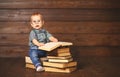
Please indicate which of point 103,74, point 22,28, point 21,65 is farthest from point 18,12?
point 103,74

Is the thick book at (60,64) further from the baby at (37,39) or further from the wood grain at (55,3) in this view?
the wood grain at (55,3)

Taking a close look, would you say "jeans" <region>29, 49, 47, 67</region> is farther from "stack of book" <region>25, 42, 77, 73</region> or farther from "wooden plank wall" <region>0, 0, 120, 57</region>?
"wooden plank wall" <region>0, 0, 120, 57</region>

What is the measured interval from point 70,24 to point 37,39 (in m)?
0.73

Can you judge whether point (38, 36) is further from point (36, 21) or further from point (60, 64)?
point (60, 64)

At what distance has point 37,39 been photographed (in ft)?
9.02

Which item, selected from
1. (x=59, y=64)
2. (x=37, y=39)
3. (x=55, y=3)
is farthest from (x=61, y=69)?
(x=55, y=3)

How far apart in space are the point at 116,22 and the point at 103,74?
1.06 m

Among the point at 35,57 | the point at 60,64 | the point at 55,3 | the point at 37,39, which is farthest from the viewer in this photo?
the point at 55,3

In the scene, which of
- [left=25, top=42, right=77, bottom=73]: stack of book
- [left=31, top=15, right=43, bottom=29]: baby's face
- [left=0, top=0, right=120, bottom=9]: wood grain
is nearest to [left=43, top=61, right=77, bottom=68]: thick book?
[left=25, top=42, right=77, bottom=73]: stack of book

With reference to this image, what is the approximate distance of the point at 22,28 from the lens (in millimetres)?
3367

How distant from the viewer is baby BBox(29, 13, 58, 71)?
2645mm

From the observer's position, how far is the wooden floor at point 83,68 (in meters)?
2.48

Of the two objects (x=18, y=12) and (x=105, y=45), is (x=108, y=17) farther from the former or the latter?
(x=18, y=12)

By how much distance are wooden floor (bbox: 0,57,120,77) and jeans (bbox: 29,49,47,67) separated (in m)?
0.08
